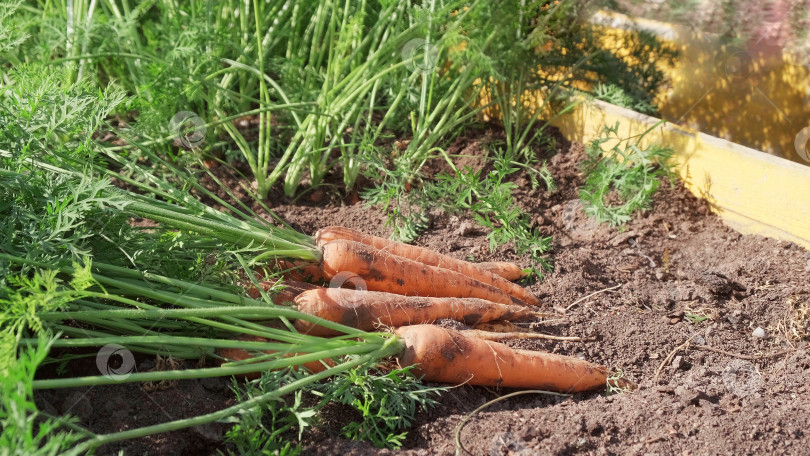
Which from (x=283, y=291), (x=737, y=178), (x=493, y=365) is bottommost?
(x=493, y=365)

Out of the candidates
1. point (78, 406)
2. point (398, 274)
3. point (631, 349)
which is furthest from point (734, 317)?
point (78, 406)

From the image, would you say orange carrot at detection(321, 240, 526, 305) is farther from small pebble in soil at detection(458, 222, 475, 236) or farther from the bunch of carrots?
small pebble in soil at detection(458, 222, 475, 236)

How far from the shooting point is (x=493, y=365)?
2.21 metres

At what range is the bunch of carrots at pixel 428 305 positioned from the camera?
217 centimetres

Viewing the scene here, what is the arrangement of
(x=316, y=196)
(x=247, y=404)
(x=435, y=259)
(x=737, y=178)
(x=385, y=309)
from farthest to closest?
(x=316, y=196)
(x=737, y=178)
(x=435, y=259)
(x=385, y=309)
(x=247, y=404)

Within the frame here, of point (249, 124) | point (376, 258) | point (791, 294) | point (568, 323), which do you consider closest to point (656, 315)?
point (568, 323)

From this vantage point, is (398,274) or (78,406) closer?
(78,406)

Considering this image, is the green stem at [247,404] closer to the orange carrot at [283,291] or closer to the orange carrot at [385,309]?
the orange carrot at [385,309]

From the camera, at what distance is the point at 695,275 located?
269 cm

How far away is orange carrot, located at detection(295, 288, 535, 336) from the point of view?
2.22 meters

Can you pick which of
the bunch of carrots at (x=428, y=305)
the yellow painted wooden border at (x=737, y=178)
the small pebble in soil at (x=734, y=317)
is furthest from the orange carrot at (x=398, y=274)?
the yellow painted wooden border at (x=737, y=178)

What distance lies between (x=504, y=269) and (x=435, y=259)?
0.28m

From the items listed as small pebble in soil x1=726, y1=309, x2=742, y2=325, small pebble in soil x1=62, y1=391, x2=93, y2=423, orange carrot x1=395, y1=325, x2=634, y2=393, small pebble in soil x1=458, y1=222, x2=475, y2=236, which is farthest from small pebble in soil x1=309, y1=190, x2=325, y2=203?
small pebble in soil x1=726, y1=309, x2=742, y2=325

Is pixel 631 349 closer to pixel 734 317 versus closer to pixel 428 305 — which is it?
pixel 734 317
